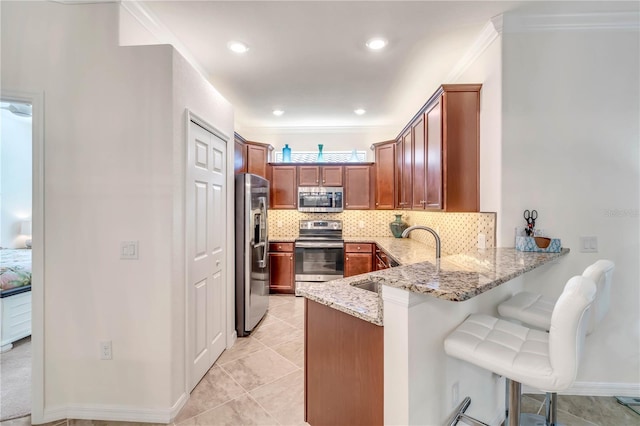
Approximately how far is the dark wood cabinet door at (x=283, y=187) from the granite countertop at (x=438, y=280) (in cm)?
314

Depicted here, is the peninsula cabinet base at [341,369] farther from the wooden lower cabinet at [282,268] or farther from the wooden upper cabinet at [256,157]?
the wooden upper cabinet at [256,157]

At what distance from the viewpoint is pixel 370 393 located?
1.30 m

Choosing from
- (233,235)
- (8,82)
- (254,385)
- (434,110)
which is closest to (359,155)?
(434,110)

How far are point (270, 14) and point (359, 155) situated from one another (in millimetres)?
3156

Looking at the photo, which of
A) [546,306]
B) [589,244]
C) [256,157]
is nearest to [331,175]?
[256,157]

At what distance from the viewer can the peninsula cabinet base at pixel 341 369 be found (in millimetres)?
1288

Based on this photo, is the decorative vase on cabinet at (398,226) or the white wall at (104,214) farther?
the decorative vase on cabinet at (398,226)

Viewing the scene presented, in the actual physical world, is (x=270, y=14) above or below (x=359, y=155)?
above

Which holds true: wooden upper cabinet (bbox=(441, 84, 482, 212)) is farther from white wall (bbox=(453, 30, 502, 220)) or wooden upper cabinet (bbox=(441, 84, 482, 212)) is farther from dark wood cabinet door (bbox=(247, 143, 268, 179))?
dark wood cabinet door (bbox=(247, 143, 268, 179))

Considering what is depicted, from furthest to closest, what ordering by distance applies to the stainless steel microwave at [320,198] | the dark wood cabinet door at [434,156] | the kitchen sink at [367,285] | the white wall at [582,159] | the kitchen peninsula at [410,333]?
the stainless steel microwave at [320,198], the dark wood cabinet door at [434,156], the white wall at [582,159], the kitchen sink at [367,285], the kitchen peninsula at [410,333]

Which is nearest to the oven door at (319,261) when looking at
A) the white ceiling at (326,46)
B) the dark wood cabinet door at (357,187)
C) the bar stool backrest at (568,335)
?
the dark wood cabinet door at (357,187)

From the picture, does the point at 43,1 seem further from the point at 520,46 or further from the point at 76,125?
the point at 520,46

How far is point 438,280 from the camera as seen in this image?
46.6 inches

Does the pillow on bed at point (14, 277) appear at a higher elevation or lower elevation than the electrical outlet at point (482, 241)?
Result: lower
